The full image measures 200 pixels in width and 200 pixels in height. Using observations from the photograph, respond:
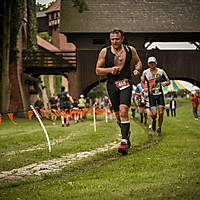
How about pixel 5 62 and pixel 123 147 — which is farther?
pixel 5 62

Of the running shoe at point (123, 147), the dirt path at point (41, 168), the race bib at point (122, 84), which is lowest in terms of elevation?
the dirt path at point (41, 168)

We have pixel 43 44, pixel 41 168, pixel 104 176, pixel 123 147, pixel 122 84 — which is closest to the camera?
pixel 104 176

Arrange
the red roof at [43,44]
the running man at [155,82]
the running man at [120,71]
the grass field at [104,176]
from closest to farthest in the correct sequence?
the grass field at [104,176], the running man at [120,71], the running man at [155,82], the red roof at [43,44]

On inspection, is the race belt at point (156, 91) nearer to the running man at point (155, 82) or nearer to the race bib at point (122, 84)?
the running man at point (155, 82)

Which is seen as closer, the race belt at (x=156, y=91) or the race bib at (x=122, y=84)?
the race bib at (x=122, y=84)

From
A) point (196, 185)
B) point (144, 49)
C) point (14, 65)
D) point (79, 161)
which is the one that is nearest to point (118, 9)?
point (144, 49)

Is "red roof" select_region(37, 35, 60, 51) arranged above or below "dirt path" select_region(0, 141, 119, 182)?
above

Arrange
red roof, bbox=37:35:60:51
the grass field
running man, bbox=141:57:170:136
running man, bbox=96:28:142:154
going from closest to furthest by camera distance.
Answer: the grass field < running man, bbox=96:28:142:154 < running man, bbox=141:57:170:136 < red roof, bbox=37:35:60:51

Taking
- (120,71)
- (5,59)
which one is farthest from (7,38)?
(120,71)

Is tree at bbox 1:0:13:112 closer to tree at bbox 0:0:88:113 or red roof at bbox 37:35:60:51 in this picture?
tree at bbox 0:0:88:113

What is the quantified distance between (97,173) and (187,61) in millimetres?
26853

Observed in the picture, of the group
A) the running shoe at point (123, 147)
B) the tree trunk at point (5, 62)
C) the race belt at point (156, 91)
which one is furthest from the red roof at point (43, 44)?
the running shoe at point (123, 147)

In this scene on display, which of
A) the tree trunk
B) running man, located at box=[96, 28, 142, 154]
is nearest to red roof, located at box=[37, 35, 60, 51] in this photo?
the tree trunk

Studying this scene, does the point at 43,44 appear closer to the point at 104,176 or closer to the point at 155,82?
the point at 155,82
